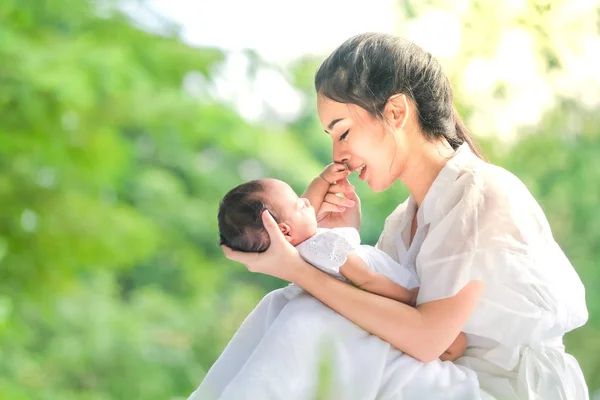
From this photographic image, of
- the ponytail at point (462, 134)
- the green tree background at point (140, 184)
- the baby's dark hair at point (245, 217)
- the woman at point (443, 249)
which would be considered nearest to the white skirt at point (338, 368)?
the woman at point (443, 249)

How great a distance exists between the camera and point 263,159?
12.4 feet

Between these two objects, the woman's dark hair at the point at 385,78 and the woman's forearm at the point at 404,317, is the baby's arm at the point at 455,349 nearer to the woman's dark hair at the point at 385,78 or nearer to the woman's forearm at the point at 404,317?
the woman's forearm at the point at 404,317

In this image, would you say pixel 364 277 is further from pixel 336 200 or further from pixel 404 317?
pixel 336 200

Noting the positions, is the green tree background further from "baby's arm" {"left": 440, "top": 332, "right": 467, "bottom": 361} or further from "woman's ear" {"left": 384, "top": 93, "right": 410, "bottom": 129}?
"baby's arm" {"left": 440, "top": 332, "right": 467, "bottom": 361}

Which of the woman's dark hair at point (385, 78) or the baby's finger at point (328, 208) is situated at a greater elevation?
the woman's dark hair at point (385, 78)

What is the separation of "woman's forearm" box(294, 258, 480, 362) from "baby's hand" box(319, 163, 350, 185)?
0.28 m

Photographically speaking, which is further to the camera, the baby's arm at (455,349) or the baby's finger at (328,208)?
the baby's finger at (328,208)

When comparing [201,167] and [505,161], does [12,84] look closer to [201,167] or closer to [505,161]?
[201,167]

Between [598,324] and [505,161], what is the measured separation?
2.61 feet

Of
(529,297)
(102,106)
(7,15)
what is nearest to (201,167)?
(102,106)

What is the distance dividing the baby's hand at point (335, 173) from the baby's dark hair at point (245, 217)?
167 mm

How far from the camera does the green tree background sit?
9.61 ft

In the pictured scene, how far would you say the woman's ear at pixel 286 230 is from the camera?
140 centimetres

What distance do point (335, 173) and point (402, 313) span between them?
343 mm
